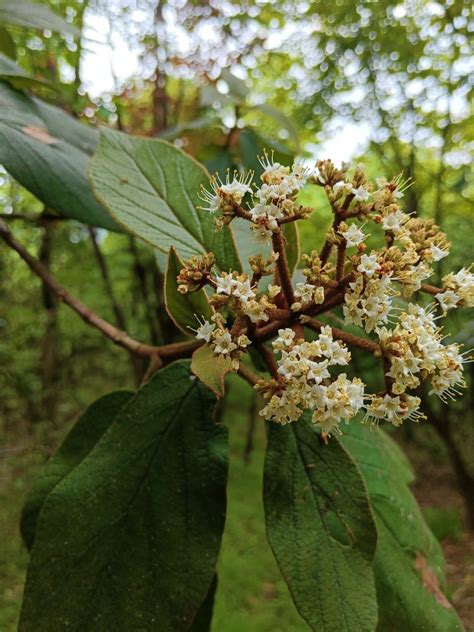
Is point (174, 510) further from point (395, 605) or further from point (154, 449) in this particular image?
point (395, 605)

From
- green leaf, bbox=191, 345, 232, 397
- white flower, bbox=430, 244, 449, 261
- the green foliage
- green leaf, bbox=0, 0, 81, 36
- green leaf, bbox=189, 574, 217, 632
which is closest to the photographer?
green leaf, bbox=191, 345, 232, 397

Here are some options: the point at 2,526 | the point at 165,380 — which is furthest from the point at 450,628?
the point at 2,526

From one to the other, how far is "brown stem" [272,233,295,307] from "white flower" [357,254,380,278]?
7 cm

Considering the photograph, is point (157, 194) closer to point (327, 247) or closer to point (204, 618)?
point (327, 247)

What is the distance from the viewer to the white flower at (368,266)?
1.55 ft

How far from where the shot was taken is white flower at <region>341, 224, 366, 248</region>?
49 centimetres

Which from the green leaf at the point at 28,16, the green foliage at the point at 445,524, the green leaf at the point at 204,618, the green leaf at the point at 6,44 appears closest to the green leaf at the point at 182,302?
the green leaf at the point at 204,618

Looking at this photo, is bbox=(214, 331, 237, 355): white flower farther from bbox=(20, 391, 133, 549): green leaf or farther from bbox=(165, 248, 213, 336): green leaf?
bbox=(20, 391, 133, 549): green leaf

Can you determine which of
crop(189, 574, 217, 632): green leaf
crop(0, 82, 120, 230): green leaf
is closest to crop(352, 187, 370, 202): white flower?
crop(0, 82, 120, 230): green leaf

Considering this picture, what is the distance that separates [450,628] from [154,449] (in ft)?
1.44

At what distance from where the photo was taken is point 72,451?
2.37 feet

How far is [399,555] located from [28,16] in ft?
2.87

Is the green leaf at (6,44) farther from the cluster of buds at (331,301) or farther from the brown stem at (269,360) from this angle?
the brown stem at (269,360)

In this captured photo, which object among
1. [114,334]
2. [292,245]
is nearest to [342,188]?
[292,245]
